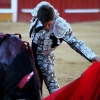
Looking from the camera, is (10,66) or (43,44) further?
(43,44)

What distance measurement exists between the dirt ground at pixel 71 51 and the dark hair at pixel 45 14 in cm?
171

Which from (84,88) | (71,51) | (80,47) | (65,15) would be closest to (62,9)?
(65,15)

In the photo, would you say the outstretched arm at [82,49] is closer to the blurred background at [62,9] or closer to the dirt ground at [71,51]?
the dirt ground at [71,51]

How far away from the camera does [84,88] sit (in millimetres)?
3514

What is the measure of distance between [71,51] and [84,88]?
16.2 ft

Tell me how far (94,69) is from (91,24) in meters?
9.22

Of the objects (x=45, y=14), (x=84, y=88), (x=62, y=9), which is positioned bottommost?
(x=62, y=9)

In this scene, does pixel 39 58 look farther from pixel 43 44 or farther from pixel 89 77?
pixel 89 77

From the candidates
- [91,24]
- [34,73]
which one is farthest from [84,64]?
[91,24]

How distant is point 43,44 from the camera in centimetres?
379

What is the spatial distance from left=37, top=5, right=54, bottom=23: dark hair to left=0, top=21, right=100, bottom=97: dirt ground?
1.71 m

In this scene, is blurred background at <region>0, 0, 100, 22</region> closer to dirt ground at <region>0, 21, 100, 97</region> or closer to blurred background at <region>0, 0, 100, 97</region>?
blurred background at <region>0, 0, 100, 97</region>

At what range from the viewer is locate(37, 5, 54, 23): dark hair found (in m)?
3.42

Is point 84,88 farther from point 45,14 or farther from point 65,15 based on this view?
point 65,15
